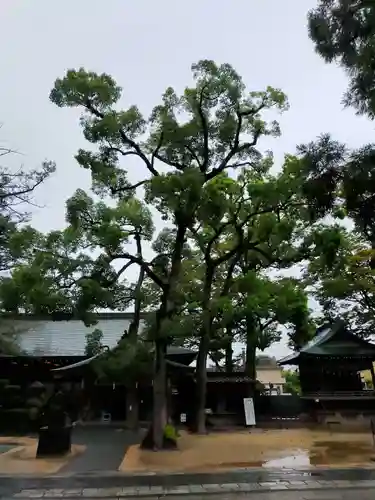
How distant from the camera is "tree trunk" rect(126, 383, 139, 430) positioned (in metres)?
23.0

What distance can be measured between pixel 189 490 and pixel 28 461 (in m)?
6.56

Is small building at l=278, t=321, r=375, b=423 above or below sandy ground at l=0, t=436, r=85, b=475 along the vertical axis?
above

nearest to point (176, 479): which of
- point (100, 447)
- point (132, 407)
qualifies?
point (100, 447)

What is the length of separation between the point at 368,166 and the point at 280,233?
1271cm

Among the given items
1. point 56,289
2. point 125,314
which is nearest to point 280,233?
point 56,289

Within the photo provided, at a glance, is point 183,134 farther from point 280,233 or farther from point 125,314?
point 125,314

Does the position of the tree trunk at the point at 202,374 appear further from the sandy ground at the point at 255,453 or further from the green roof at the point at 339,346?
the green roof at the point at 339,346

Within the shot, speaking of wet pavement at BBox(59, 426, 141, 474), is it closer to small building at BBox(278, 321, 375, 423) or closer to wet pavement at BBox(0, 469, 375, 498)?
wet pavement at BBox(0, 469, 375, 498)

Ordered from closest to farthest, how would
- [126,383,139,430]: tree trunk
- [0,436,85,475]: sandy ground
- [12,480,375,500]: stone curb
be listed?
[12,480,375,500]: stone curb, [0,436,85,475]: sandy ground, [126,383,139,430]: tree trunk

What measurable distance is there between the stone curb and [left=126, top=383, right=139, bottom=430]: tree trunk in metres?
13.0

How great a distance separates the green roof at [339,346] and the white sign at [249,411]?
4.31 m

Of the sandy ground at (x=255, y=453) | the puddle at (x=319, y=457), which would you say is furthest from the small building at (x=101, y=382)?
the puddle at (x=319, y=457)

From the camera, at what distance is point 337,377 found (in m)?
26.5

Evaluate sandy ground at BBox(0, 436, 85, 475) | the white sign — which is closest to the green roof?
the white sign
